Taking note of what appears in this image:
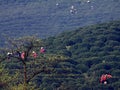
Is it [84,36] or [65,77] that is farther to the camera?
[84,36]

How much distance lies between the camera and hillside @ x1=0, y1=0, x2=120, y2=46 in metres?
152

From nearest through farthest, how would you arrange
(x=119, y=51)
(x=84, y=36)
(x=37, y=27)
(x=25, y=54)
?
(x=25, y=54)
(x=119, y=51)
(x=84, y=36)
(x=37, y=27)

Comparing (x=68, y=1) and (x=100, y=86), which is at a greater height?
(x=100, y=86)

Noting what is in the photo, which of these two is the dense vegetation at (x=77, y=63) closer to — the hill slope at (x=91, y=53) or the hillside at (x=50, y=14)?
the hill slope at (x=91, y=53)

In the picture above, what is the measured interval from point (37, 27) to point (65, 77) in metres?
110

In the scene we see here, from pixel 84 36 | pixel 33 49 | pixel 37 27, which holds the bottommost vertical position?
pixel 37 27

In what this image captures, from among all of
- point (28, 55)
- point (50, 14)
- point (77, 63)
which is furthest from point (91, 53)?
point (50, 14)

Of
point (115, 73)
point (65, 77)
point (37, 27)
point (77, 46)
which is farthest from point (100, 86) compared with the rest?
point (37, 27)

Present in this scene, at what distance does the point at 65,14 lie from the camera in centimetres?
16050

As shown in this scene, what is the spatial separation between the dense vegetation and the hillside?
70.3 meters

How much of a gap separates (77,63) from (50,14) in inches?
4032

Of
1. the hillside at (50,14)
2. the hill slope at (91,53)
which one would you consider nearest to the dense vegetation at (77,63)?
the hill slope at (91,53)

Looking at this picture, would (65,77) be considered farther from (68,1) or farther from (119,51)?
(68,1)

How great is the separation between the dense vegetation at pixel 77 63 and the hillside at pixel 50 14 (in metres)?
70.3
